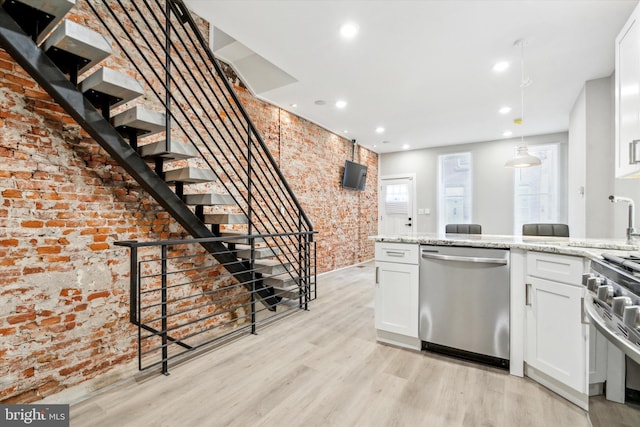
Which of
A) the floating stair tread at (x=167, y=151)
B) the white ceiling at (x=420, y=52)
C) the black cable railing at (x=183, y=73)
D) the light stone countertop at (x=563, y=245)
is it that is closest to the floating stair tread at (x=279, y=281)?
the black cable railing at (x=183, y=73)

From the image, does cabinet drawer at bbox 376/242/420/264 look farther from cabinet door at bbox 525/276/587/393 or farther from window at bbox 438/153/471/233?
window at bbox 438/153/471/233

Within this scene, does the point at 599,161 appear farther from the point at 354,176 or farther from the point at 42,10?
the point at 42,10

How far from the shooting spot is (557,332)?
1769mm

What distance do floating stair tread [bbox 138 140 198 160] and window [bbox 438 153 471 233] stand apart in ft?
20.4

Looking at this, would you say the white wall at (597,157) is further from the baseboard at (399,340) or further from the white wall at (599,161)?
the baseboard at (399,340)

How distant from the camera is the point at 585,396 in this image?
1.62 m

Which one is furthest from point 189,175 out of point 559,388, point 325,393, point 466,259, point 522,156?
point 522,156

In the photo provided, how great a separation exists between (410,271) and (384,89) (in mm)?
2614

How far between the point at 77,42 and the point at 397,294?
270 cm

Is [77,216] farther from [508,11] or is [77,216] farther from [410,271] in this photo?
[508,11]

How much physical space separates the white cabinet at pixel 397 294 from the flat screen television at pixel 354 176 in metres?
3.59

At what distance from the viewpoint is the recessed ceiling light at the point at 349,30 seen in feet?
8.44

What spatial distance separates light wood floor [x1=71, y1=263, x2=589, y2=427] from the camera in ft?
5.29

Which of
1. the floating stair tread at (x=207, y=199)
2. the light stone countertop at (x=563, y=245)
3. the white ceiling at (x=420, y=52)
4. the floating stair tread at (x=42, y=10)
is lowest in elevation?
the light stone countertop at (x=563, y=245)
